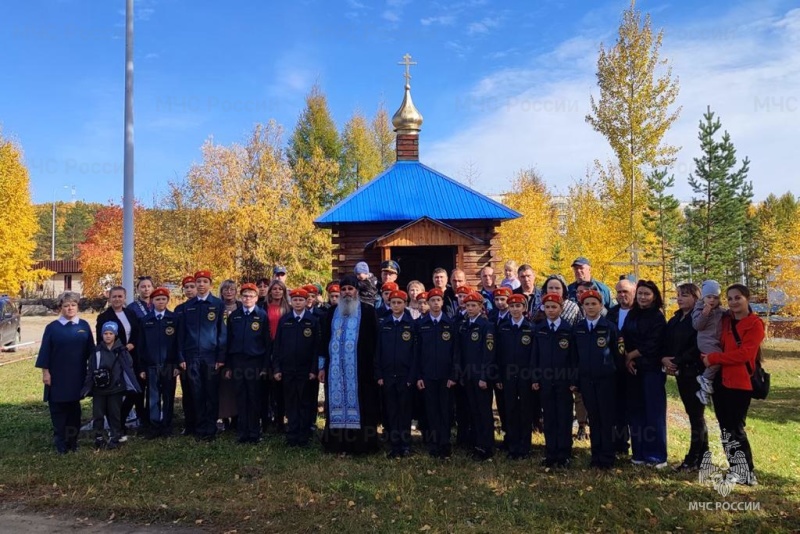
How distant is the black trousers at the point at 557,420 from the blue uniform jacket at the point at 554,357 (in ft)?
0.27

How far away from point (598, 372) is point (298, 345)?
3457 mm

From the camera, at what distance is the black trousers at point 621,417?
236 inches

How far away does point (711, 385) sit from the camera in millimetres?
5250

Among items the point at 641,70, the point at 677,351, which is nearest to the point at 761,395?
the point at 677,351

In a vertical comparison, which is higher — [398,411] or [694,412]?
[694,412]

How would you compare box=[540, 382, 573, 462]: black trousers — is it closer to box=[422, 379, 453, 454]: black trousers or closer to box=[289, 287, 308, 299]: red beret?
box=[422, 379, 453, 454]: black trousers

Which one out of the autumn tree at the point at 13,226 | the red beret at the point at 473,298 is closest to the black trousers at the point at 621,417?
the red beret at the point at 473,298

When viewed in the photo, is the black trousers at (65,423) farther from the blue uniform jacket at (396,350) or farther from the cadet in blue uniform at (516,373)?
the cadet in blue uniform at (516,373)

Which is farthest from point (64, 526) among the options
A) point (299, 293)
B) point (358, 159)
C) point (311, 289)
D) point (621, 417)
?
point (358, 159)

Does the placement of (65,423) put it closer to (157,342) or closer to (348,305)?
(157,342)

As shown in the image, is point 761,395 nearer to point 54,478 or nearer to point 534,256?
point 54,478

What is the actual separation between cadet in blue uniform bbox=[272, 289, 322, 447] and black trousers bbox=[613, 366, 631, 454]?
137 inches

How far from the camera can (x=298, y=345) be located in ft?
22.3

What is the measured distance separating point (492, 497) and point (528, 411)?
1.38 m
